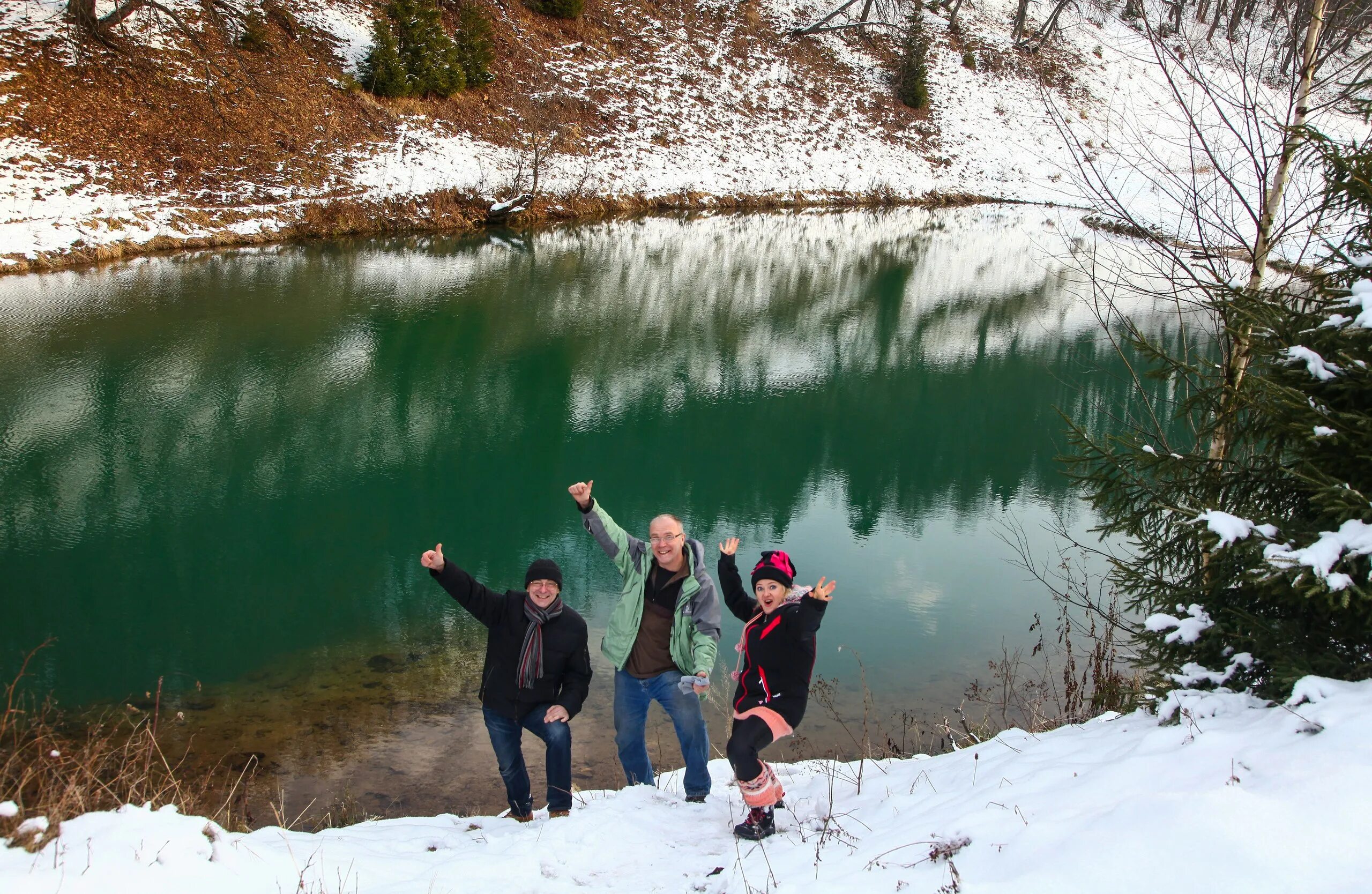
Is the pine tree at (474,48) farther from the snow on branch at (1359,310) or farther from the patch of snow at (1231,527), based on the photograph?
the patch of snow at (1231,527)

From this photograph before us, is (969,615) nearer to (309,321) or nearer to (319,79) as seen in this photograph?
(309,321)

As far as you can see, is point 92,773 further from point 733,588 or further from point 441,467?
point 441,467

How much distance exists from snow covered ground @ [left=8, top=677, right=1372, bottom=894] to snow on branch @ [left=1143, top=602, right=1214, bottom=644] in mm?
254

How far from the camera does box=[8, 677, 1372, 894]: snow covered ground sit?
2635 mm

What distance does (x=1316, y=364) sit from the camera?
3.40 metres

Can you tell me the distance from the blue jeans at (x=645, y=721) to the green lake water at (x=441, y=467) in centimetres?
89

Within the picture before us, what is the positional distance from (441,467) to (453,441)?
39.3 inches

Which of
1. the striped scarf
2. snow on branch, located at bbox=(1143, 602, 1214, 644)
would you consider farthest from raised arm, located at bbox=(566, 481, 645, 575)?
snow on branch, located at bbox=(1143, 602, 1214, 644)

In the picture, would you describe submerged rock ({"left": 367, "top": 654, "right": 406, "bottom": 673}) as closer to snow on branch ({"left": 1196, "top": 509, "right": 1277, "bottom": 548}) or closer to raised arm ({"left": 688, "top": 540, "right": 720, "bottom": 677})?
raised arm ({"left": 688, "top": 540, "right": 720, "bottom": 677})

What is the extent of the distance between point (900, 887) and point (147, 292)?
18.4 m

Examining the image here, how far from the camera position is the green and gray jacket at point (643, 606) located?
15.3 ft

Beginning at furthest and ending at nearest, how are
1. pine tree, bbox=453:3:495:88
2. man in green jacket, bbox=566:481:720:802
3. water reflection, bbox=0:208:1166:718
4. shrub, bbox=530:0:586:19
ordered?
shrub, bbox=530:0:586:19 < pine tree, bbox=453:3:495:88 < water reflection, bbox=0:208:1166:718 < man in green jacket, bbox=566:481:720:802

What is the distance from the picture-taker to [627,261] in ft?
80.5

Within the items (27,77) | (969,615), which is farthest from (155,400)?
(27,77)
